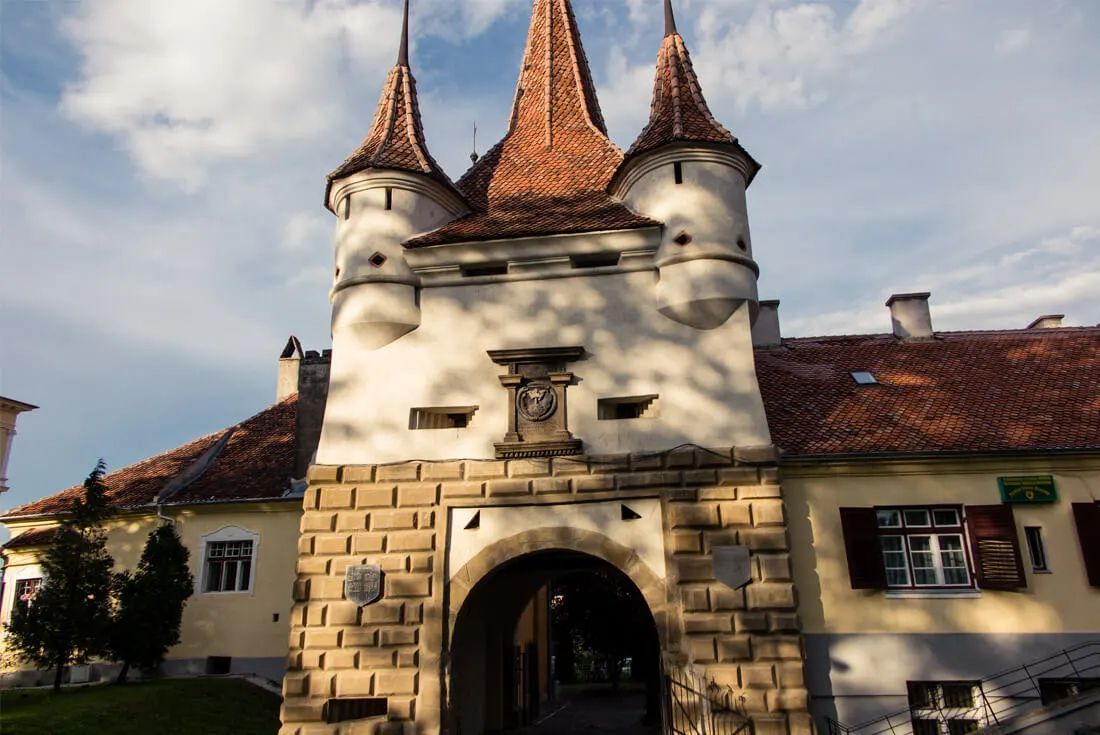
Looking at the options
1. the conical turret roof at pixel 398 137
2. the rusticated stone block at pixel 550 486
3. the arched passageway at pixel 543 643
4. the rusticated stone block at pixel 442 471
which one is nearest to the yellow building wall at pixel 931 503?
the arched passageway at pixel 543 643

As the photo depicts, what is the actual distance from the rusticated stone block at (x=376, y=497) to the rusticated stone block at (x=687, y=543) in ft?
13.3

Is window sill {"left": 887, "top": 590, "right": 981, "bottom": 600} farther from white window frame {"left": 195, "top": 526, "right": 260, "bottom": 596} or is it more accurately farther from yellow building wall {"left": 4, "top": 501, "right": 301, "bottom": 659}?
white window frame {"left": 195, "top": 526, "right": 260, "bottom": 596}

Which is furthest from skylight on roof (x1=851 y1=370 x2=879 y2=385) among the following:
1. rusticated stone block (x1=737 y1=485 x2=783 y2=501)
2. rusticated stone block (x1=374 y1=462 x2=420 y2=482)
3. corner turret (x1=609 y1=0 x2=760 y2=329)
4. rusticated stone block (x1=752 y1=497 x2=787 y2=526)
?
rusticated stone block (x1=374 y1=462 x2=420 y2=482)

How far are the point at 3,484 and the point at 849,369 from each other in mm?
20252

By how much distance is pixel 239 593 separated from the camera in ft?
53.2

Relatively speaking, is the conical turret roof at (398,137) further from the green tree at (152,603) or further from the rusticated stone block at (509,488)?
the green tree at (152,603)

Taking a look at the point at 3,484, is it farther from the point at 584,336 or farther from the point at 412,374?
the point at 584,336

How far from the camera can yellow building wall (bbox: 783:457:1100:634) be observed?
38.1 ft

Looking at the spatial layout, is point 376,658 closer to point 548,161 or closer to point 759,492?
point 759,492

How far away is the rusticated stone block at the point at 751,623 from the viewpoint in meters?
11.0

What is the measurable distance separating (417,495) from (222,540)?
21.6 ft

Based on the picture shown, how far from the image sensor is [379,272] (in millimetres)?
13141

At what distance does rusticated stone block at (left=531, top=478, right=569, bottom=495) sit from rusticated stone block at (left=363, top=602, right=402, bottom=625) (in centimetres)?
250

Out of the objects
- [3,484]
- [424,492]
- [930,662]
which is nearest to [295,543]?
[424,492]
